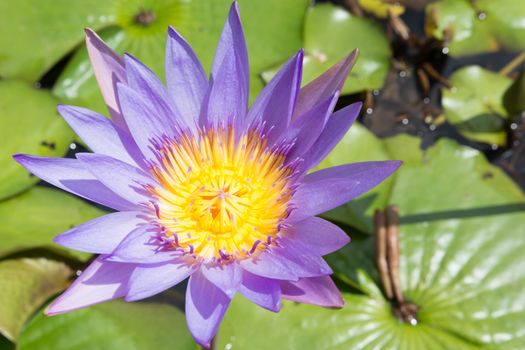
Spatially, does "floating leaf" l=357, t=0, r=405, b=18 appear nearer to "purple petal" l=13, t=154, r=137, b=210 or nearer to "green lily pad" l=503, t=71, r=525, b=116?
"green lily pad" l=503, t=71, r=525, b=116

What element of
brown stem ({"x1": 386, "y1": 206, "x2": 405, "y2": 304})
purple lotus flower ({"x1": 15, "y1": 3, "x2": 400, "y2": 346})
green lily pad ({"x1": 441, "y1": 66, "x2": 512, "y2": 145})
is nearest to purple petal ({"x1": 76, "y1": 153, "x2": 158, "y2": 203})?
purple lotus flower ({"x1": 15, "y1": 3, "x2": 400, "y2": 346})

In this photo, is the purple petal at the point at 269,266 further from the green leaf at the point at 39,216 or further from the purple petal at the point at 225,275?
the green leaf at the point at 39,216

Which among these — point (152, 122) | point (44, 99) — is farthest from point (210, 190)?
point (44, 99)

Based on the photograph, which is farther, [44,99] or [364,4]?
[364,4]

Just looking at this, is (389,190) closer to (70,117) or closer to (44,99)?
(70,117)

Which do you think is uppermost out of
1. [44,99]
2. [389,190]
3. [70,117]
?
[70,117]

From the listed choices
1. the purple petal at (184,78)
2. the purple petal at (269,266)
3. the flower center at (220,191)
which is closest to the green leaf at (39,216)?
the flower center at (220,191)
